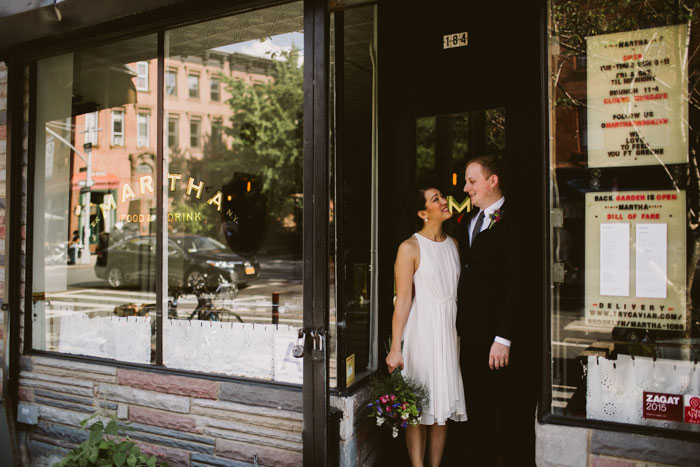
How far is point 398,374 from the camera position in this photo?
314 centimetres

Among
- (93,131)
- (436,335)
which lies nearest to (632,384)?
(436,335)

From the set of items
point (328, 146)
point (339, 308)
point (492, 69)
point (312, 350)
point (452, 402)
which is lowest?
point (452, 402)

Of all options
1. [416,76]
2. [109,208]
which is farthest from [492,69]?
[109,208]

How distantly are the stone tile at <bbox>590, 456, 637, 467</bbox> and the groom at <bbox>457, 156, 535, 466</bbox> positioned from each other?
2.11ft

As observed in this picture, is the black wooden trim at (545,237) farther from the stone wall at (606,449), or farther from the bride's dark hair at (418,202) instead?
the bride's dark hair at (418,202)

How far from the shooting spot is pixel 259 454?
10.3 feet

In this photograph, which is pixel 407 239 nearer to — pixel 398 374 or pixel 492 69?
pixel 398 374

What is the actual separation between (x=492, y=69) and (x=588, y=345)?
187cm

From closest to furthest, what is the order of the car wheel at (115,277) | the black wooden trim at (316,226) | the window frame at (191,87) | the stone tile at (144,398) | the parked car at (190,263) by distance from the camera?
the black wooden trim at (316,226)
the stone tile at (144,398)
the car wheel at (115,277)
the parked car at (190,263)
the window frame at (191,87)

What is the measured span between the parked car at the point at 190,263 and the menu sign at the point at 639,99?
291 inches

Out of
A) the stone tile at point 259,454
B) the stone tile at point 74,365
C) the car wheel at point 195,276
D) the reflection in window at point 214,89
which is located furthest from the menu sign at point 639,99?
the reflection in window at point 214,89

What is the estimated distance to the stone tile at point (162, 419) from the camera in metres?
3.38

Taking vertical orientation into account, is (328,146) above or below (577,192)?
above

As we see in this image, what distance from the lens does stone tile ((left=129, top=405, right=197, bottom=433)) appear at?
3.38 m
